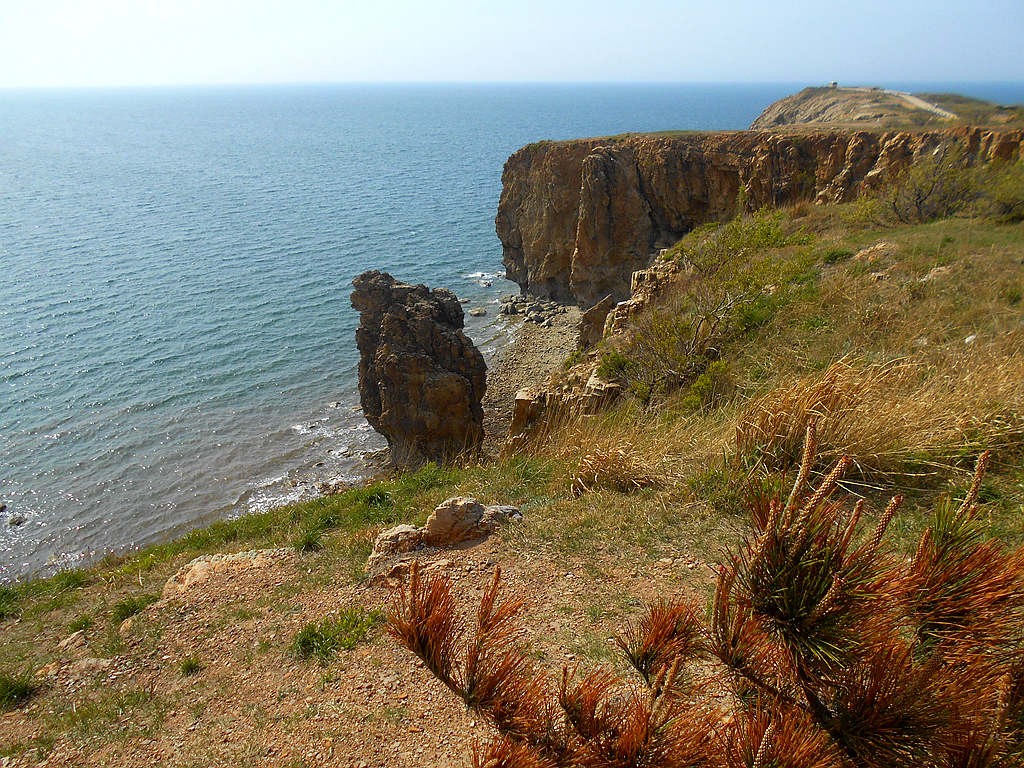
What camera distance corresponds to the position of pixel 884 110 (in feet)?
112

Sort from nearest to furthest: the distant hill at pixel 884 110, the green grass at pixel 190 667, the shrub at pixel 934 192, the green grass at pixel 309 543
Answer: the green grass at pixel 190 667 → the green grass at pixel 309 543 → the shrub at pixel 934 192 → the distant hill at pixel 884 110

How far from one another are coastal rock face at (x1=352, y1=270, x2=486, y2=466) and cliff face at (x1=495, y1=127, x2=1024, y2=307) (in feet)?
52.3

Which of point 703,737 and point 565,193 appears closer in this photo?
point 703,737

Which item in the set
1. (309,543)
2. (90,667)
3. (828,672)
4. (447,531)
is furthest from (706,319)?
(90,667)

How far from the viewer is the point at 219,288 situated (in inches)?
1489

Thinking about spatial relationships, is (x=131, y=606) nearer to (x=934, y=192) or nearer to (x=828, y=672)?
(x=828, y=672)

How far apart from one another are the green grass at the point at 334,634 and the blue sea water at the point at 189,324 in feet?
57.5

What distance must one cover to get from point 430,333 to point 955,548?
757 inches

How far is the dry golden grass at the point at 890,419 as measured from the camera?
17.3 ft

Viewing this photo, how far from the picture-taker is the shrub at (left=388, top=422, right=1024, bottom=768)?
192 cm

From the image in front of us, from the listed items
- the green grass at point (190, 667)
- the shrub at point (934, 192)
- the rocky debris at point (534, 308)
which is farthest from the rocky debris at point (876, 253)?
the rocky debris at point (534, 308)

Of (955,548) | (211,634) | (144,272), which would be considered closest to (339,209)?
(144,272)

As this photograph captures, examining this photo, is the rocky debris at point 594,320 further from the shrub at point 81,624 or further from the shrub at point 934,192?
the shrub at point 81,624

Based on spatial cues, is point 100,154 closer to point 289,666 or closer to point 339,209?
point 339,209
